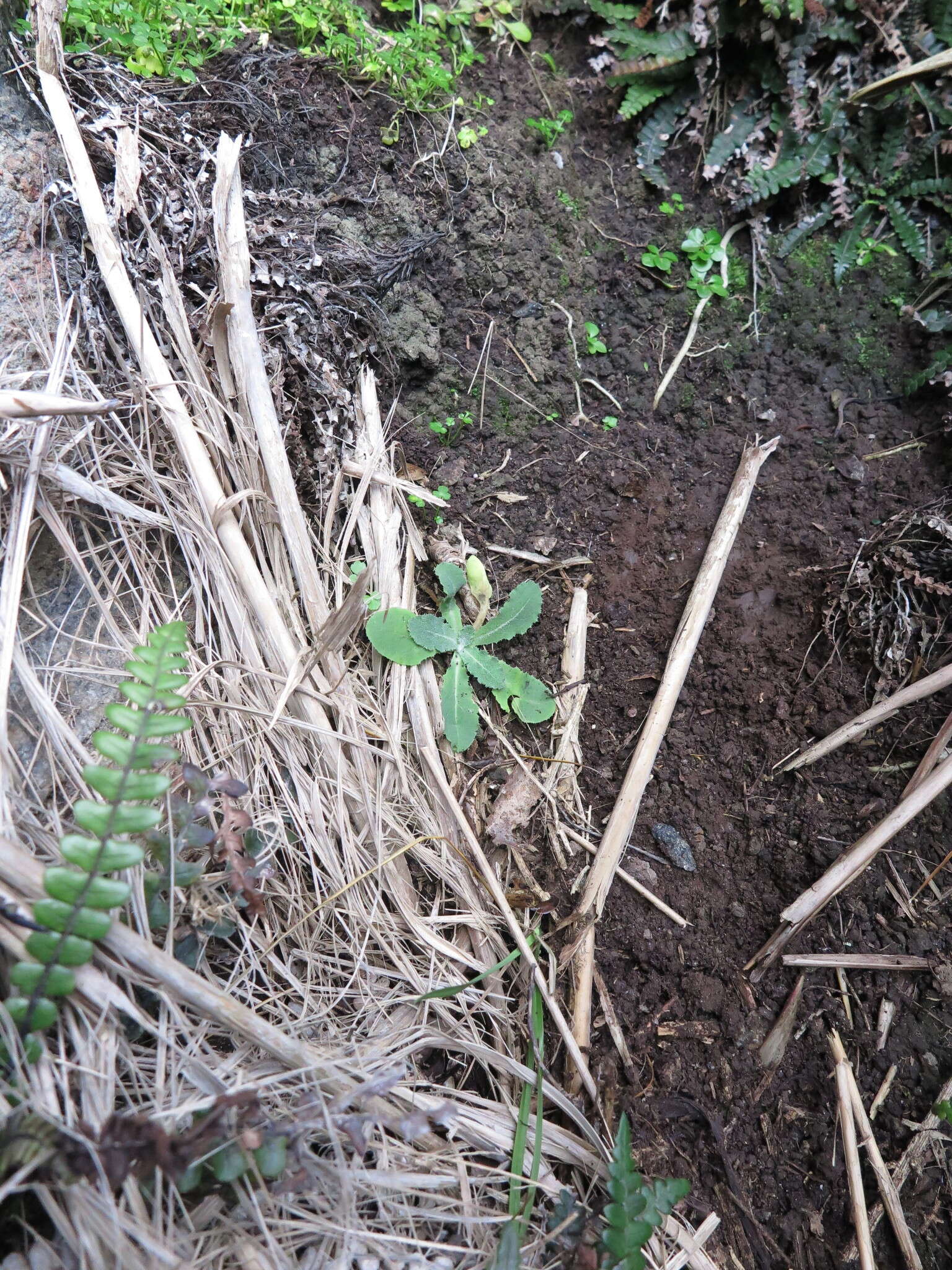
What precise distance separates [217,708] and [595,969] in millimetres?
1146

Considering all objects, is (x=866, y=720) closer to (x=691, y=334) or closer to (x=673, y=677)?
(x=673, y=677)

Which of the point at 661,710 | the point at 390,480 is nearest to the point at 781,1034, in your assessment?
the point at 661,710

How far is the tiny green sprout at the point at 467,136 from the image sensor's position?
2439 mm

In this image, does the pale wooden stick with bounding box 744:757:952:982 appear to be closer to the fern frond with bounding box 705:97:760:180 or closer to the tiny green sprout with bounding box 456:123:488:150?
the fern frond with bounding box 705:97:760:180

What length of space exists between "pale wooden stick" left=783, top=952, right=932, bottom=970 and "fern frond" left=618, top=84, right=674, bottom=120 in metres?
2.78

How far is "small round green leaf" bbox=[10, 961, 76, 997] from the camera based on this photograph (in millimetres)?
1236

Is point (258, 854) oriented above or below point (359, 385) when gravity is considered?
Answer: below

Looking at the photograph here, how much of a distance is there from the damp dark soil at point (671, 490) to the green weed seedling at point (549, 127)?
38mm

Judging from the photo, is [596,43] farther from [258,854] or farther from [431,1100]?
[431,1100]

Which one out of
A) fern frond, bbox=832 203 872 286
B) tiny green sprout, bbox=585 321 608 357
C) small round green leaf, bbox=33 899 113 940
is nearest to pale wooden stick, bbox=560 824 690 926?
small round green leaf, bbox=33 899 113 940

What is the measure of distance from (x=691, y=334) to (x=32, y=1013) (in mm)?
2587

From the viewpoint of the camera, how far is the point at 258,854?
1.65 meters

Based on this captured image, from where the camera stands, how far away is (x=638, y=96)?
261cm

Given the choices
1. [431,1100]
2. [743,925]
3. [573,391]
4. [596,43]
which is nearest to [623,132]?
[596,43]
